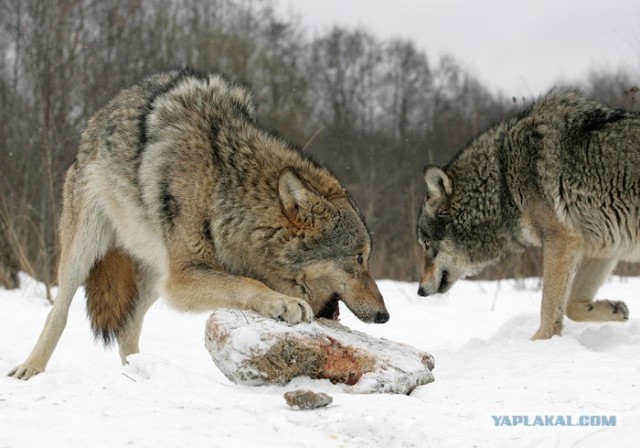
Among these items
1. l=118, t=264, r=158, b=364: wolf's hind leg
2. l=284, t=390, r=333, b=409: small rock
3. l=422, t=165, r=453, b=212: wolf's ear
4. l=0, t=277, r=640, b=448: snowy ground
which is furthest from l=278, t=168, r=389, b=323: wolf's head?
l=422, t=165, r=453, b=212: wolf's ear

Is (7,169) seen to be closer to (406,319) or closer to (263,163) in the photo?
(406,319)

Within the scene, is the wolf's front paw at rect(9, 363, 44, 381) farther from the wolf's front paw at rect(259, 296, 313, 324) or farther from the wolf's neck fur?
the wolf's neck fur

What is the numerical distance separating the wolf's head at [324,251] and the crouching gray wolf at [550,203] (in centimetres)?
170

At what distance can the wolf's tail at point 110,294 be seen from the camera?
14.8 ft

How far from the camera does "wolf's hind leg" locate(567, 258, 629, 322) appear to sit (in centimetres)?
520

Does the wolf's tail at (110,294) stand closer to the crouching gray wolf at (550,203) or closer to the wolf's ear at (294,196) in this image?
the wolf's ear at (294,196)

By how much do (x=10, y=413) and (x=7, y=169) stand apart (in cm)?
1152

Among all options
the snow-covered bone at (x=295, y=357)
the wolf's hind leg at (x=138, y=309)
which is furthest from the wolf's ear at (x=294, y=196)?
the wolf's hind leg at (x=138, y=309)

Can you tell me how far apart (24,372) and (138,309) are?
2.98ft

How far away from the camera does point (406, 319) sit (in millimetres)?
7504

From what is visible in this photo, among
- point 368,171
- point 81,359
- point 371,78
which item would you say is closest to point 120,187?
point 81,359

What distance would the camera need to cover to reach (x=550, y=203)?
4883mm

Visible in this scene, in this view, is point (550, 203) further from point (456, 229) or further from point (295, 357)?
point (295, 357)

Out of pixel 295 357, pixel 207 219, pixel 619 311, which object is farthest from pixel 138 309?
pixel 619 311
